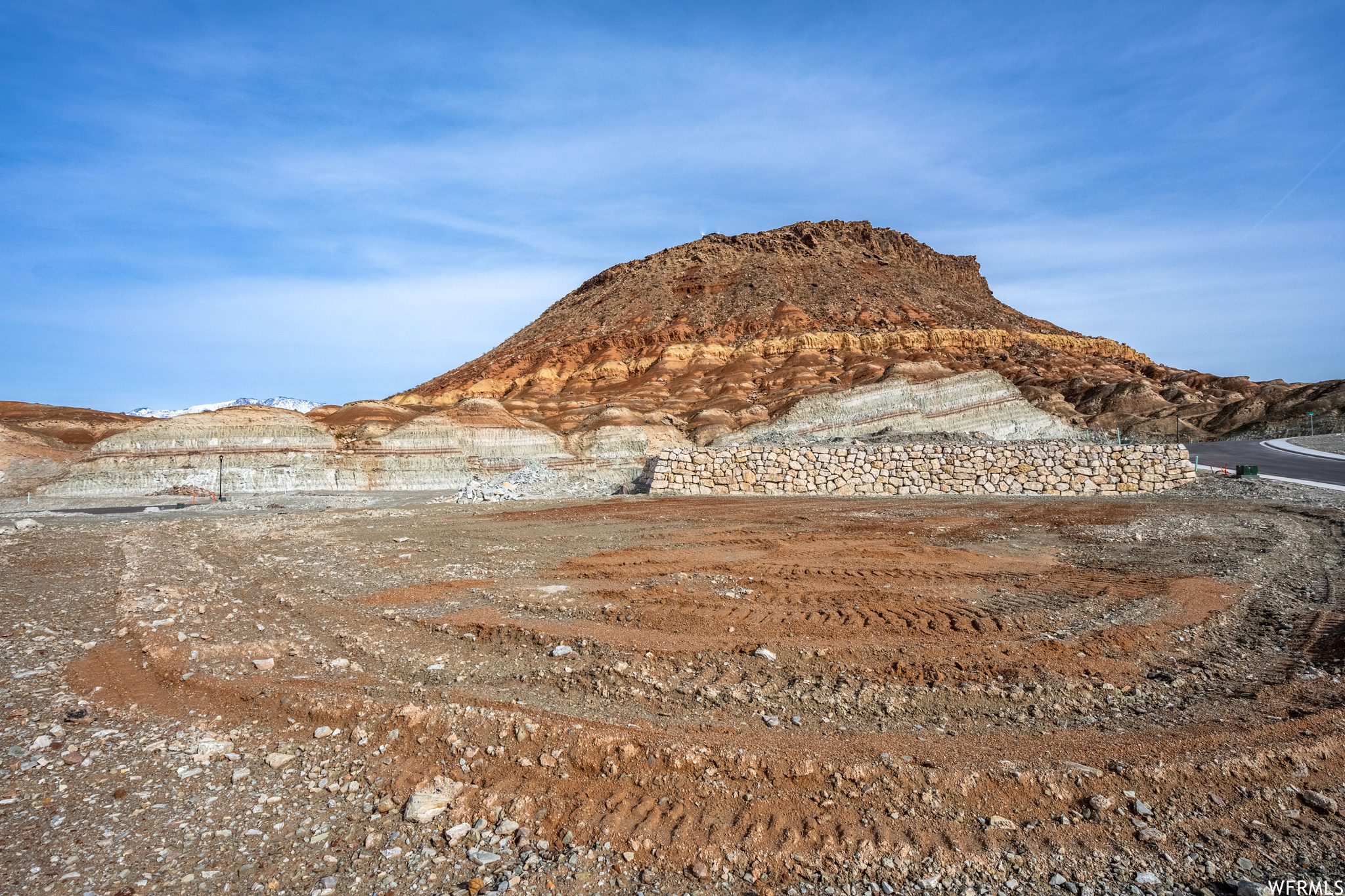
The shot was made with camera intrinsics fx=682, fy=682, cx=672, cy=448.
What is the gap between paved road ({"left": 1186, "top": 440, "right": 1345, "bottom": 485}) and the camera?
2177 cm

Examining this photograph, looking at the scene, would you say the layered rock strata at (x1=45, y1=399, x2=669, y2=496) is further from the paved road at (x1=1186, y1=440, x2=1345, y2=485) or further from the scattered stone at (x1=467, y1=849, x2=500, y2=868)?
the scattered stone at (x1=467, y1=849, x2=500, y2=868)

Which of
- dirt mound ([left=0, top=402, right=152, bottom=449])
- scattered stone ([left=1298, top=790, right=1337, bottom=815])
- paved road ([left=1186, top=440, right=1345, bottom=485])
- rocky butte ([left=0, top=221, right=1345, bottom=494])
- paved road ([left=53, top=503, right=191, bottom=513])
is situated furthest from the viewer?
dirt mound ([left=0, top=402, right=152, bottom=449])

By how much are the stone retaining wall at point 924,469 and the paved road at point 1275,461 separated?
4905 mm

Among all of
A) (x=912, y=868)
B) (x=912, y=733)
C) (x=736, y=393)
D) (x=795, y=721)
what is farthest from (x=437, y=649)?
(x=736, y=393)

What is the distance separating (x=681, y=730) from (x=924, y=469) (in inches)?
750

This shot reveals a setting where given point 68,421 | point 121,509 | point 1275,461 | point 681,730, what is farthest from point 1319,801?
point 68,421

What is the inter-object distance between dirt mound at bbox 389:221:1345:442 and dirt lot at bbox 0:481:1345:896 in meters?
29.9

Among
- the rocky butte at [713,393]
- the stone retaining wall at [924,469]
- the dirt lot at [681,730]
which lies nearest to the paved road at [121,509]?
the rocky butte at [713,393]

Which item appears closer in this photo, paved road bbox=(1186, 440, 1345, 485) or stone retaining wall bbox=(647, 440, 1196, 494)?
stone retaining wall bbox=(647, 440, 1196, 494)

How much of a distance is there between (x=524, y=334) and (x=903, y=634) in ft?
331

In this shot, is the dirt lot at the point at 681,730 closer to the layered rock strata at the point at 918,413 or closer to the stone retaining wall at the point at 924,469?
the stone retaining wall at the point at 924,469

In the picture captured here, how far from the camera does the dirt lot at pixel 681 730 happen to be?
3.21m

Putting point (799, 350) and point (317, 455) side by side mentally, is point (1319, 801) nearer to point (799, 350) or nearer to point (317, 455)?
point (317, 455)

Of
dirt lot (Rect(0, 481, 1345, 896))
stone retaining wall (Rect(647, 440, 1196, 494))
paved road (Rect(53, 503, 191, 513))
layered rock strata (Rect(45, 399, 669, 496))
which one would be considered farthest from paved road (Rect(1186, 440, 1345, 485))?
paved road (Rect(53, 503, 191, 513))
